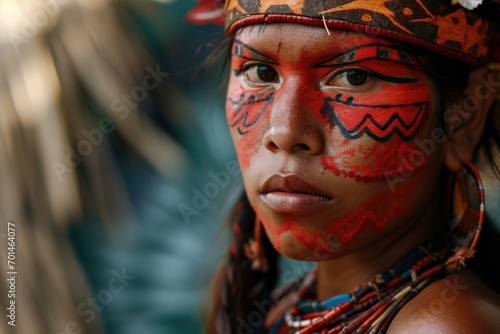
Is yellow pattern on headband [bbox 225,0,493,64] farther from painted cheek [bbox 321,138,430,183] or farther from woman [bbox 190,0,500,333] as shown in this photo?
painted cheek [bbox 321,138,430,183]

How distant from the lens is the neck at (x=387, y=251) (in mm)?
1683

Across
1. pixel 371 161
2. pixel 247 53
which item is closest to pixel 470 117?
pixel 371 161

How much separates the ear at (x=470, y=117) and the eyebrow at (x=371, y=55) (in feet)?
0.79

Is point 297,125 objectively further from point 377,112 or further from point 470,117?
point 470,117

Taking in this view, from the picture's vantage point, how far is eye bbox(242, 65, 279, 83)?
1620 mm

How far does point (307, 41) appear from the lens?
151cm

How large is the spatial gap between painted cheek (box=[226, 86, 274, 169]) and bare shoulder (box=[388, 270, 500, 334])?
0.52 meters

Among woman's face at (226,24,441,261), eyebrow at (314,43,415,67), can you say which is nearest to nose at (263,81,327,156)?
woman's face at (226,24,441,261)

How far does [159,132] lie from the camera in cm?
301

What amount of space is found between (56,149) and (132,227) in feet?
1.84

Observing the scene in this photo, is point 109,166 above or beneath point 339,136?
above

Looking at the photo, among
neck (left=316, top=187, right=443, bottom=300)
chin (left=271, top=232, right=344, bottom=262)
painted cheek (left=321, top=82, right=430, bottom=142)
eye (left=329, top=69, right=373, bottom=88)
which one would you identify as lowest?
neck (left=316, top=187, right=443, bottom=300)

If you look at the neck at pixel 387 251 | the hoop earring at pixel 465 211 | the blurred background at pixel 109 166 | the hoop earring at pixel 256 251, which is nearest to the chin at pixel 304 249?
the neck at pixel 387 251

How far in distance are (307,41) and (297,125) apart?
20cm
